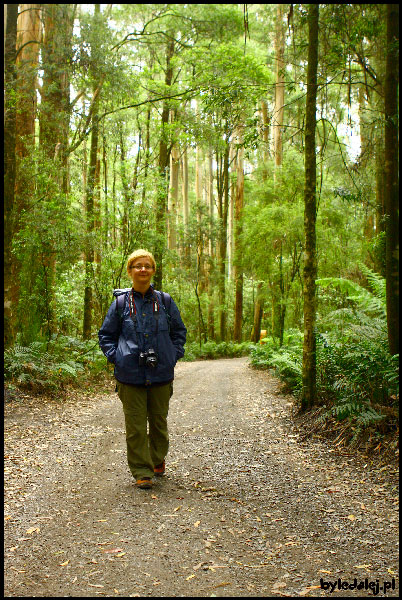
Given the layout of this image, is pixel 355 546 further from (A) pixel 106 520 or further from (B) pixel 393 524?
(A) pixel 106 520

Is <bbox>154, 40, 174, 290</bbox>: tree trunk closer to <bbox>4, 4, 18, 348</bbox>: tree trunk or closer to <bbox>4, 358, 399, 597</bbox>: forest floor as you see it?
<bbox>4, 4, 18, 348</bbox>: tree trunk

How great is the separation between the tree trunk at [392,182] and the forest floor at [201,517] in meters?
1.78

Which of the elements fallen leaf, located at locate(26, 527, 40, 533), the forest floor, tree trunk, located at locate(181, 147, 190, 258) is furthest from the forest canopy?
tree trunk, located at locate(181, 147, 190, 258)

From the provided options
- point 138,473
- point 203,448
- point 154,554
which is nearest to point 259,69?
point 203,448

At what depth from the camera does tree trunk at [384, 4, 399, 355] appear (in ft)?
18.1

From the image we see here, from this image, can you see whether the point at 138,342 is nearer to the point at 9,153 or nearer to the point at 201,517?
the point at 201,517

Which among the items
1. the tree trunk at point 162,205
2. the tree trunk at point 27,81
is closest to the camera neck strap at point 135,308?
the tree trunk at point 27,81

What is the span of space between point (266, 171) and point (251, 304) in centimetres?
1544

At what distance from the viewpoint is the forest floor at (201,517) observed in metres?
2.81

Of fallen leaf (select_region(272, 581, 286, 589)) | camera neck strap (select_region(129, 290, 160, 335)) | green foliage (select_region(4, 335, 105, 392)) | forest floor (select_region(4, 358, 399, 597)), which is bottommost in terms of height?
forest floor (select_region(4, 358, 399, 597))

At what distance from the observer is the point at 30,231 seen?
998cm

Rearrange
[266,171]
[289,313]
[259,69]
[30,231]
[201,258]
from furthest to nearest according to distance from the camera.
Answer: [201,258], [289,313], [266,171], [259,69], [30,231]

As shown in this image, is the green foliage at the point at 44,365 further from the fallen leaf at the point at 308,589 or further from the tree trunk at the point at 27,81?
the fallen leaf at the point at 308,589

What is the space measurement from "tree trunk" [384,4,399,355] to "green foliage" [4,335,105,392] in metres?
6.24
